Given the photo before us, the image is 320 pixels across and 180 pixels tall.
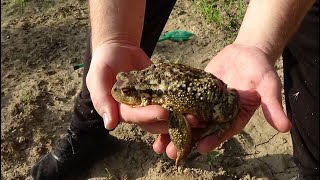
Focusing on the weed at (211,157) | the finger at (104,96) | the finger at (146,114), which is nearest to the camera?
the finger at (146,114)

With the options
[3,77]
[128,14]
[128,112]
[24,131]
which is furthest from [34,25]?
[128,112]

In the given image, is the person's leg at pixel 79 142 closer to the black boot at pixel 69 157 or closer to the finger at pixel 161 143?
the black boot at pixel 69 157

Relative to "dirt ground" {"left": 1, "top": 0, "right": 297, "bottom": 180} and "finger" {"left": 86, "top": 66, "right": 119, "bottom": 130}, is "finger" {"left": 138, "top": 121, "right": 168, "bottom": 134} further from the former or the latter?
"dirt ground" {"left": 1, "top": 0, "right": 297, "bottom": 180}

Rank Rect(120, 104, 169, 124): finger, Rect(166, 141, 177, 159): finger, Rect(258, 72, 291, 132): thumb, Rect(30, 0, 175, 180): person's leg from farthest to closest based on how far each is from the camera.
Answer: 1. Rect(30, 0, 175, 180): person's leg
2. Rect(166, 141, 177, 159): finger
3. Rect(120, 104, 169, 124): finger
4. Rect(258, 72, 291, 132): thumb

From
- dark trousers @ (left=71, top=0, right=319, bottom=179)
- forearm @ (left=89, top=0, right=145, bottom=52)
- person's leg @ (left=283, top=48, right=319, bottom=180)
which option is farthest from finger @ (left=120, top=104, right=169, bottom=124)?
person's leg @ (left=283, top=48, right=319, bottom=180)

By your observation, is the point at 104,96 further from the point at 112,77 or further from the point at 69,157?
the point at 69,157

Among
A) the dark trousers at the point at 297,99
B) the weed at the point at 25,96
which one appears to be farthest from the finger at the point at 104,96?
the weed at the point at 25,96
